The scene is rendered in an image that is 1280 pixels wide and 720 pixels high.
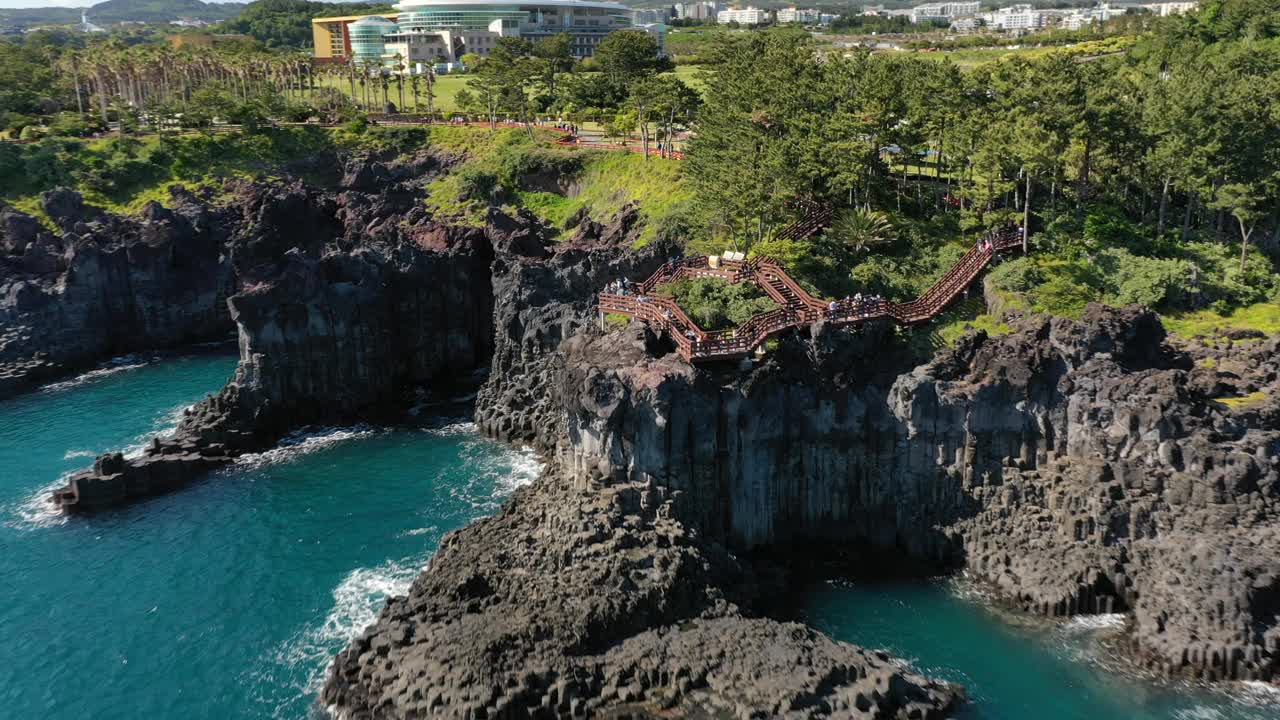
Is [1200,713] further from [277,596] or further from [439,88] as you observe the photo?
[439,88]

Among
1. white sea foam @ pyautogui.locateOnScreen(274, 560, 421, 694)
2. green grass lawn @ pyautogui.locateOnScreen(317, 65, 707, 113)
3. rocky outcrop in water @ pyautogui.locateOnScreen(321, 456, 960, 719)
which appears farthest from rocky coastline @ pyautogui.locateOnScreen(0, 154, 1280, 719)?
green grass lawn @ pyautogui.locateOnScreen(317, 65, 707, 113)

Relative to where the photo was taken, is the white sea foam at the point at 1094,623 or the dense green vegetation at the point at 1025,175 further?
the dense green vegetation at the point at 1025,175

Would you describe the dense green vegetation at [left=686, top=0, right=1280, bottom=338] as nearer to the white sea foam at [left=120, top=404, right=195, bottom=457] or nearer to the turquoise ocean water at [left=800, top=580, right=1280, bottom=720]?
the turquoise ocean water at [left=800, top=580, right=1280, bottom=720]

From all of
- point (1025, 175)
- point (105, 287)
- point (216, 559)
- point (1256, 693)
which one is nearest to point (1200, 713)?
point (1256, 693)

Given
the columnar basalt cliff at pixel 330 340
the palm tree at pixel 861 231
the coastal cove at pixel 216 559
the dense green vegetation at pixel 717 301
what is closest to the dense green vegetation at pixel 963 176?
the palm tree at pixel 861 231

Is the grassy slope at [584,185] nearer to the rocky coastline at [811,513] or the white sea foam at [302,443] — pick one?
the rocky coastline at [811,513]

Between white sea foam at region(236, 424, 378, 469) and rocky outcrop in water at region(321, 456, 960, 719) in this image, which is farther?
white sea foam at region(236, 424, 378, 469)
